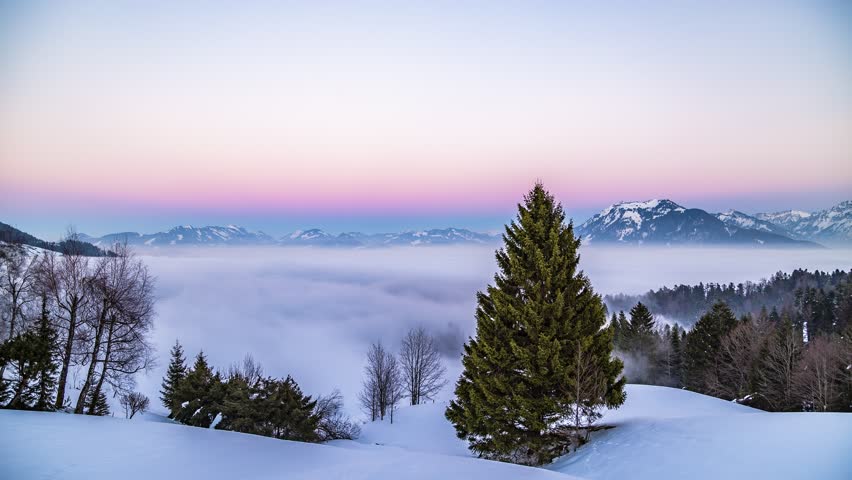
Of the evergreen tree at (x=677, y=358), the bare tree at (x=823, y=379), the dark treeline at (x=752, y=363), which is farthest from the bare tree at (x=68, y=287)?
the evergreen tree at (x=677, y=358)

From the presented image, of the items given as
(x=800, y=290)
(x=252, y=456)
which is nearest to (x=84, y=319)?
(x=252, y=456)

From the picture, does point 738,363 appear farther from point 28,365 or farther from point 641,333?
point 28,365

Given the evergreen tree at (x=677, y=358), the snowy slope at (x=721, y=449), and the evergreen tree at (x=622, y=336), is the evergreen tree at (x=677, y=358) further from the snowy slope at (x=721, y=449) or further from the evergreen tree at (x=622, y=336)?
the snowy slope at (x=721, y=449)

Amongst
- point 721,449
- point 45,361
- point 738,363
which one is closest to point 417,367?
point 738,363

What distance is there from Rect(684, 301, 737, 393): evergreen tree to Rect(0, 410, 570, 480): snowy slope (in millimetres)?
42492

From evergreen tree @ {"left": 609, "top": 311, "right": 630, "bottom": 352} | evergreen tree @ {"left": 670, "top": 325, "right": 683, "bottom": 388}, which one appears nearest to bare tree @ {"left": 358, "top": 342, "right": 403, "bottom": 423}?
evergreen tree @ {"left": 609, "top": 311, "right": 630, "bottom": 352}

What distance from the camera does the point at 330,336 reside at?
159000 mm

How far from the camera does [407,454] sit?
10.4m

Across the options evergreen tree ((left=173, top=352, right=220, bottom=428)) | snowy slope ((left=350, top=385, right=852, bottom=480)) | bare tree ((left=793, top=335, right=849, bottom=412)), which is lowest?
evergreen tree ((left=173, top=352, right=220, bottom=428))

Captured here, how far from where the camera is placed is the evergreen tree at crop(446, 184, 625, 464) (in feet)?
42.3

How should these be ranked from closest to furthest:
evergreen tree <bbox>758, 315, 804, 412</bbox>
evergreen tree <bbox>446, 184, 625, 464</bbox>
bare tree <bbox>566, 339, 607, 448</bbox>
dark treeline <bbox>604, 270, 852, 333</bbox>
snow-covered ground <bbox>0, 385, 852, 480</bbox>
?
snow-covered ground <bbox>0, 385, 852, 480</bbox> < bare tree <bbox>566, 339, 607, 448</bbox> < evergreen tree <bbox>446, 184, 625, 464</bbox> < evergreen tree <bbox>758, 315, 804, 412</bbox> < dark treeline <bbox>604, 270, 852, 333</bbox>

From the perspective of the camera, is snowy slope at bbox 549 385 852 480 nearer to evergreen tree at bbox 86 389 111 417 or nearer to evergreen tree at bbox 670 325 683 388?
evergreen tree at bbox 86 389 111 417

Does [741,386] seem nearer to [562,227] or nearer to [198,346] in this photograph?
[562,227]

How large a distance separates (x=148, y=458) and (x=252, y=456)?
93.2 inches
